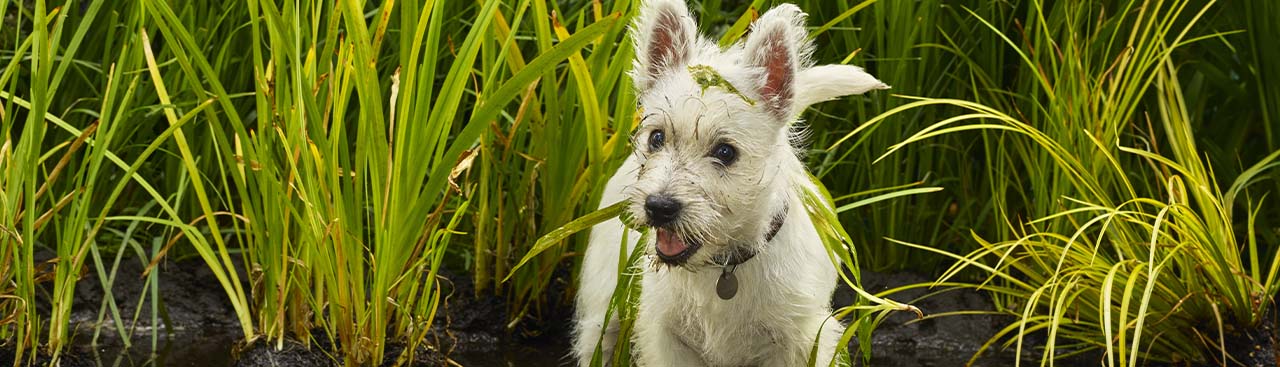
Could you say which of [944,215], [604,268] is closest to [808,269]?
[604,268]

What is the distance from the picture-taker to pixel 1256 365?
418 centimetres

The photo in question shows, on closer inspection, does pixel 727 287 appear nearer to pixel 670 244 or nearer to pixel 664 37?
pixel 670 244

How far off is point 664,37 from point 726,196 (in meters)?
0.49

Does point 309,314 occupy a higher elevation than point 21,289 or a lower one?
lower

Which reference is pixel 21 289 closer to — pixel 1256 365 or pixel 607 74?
pixel 607 74

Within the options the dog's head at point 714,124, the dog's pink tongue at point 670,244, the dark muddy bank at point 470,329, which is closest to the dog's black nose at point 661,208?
the dog's head at point 714,124

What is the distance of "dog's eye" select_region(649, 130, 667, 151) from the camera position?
330 centimetres

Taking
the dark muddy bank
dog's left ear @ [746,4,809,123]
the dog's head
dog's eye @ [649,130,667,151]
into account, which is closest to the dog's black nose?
the dog's head

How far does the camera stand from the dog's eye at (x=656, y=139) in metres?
3.30

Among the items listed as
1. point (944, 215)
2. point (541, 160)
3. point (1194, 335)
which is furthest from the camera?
point (944, 215)

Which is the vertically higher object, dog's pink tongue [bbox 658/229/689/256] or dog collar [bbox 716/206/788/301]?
dog's pink tongue [bbox 658/229/689/256]

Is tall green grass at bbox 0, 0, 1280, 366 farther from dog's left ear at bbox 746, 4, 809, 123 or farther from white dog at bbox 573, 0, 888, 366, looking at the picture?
dog's left ear at bbox 746, 4, 809, 123

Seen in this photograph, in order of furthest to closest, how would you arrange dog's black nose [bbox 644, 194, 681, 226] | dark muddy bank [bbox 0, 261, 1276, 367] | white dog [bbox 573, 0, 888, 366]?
dark muddy bank [bbox 0, 261, 1276, 367] < white dog [bbox 573, 0, 888, 366] < dog's black nose [bbox 644, 194, 681, 226]

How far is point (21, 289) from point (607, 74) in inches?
73.1
